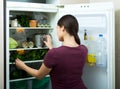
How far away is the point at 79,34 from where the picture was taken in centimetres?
236

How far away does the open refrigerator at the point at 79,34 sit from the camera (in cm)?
214

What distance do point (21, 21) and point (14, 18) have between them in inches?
3.7

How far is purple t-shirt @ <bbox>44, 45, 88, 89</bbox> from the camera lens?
1573 mm

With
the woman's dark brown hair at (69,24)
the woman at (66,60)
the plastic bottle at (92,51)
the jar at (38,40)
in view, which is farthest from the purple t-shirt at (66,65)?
the jar at (38,40)

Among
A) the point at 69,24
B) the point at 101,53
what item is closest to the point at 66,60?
the point at 69,24

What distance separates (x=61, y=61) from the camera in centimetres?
158

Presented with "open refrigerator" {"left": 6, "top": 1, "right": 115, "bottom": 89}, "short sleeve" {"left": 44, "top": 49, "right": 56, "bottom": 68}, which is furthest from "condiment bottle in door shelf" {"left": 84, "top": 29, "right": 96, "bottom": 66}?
"short sleeve" {"left": 44, "top": 49, "right": 56, "bottom": 68}

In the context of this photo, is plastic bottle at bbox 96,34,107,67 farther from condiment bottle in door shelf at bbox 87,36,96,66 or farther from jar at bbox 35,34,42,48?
jar at bbox 35,34,42,48

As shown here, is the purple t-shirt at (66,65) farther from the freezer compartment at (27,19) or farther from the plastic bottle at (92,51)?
the freezer compartment at (27,19)

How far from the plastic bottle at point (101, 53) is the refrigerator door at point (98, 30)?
0.03m

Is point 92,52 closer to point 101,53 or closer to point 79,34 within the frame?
point 101,53

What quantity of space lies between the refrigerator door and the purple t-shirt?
548 mm

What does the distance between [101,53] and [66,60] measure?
29.1 inches

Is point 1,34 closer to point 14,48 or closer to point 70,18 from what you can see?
point 14,48
